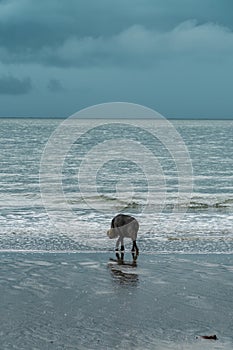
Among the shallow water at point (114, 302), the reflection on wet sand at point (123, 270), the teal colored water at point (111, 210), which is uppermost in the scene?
the shallow water at point (114, 302)

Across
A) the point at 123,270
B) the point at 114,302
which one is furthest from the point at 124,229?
the point at 114,302

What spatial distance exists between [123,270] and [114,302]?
257cm

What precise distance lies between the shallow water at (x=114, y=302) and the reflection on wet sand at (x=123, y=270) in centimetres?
2

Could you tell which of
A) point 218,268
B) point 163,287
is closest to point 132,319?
point 163,287

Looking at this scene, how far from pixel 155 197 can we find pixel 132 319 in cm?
1958

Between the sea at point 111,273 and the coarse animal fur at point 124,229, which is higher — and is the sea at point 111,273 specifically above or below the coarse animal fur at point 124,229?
below

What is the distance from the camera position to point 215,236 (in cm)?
1733

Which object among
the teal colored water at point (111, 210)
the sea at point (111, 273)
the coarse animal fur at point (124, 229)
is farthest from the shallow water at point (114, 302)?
the teal colored water at point (111, 210)

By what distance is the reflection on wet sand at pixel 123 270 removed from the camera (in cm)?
1169

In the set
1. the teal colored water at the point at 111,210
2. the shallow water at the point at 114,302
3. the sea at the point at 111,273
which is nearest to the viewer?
the shallow water at the point at 114,302

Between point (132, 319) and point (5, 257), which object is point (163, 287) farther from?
point (5, 257)

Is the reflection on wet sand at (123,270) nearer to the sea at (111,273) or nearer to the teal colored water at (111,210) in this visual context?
the sea at (111,273)

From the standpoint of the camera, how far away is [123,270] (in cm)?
1265

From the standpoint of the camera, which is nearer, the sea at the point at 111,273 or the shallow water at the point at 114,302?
the shallow water at the point at 114,302
